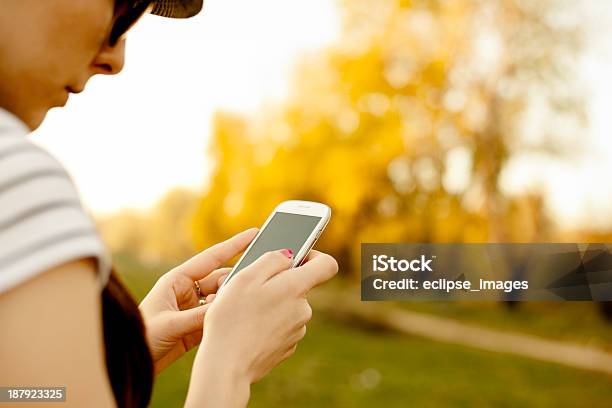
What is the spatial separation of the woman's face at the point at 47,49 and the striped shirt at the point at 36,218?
4.8 inches

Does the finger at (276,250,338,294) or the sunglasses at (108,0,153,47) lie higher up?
the sunglasses at (108,0,153,47)

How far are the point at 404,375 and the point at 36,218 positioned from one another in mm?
7583

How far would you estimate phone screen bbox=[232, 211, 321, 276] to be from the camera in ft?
4.13

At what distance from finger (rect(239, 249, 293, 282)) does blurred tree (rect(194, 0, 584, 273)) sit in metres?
10.9

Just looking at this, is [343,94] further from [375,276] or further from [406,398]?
[375,276]

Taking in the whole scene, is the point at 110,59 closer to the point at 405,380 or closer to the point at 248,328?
the point at 248,328

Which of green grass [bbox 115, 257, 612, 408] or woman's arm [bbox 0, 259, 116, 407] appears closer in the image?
woman's arm [bbox 0, 259, 116, 407]

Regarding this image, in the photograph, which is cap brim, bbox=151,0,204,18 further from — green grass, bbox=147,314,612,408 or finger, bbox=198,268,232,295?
green grass, bbox=147,314,612,408

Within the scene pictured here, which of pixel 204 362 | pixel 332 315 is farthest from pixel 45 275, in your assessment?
pixel 332 315

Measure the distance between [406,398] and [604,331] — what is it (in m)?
4.85

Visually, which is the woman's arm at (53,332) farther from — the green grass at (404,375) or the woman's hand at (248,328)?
the green grass at (404,375)

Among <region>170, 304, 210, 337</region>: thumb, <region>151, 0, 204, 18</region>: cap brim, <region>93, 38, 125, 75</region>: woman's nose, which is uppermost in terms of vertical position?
→ <region>151, 0, 204, 18</region>: cap brim

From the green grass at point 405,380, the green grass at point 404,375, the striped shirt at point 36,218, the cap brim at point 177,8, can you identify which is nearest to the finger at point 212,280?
the cap brim at point 177,8

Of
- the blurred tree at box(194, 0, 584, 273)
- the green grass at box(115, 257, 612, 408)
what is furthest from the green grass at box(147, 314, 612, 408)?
the blurred tree at box(194, 0, 584, 273)
